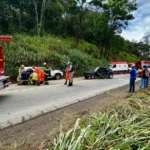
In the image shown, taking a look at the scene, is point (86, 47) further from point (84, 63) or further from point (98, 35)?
point (84, 63)

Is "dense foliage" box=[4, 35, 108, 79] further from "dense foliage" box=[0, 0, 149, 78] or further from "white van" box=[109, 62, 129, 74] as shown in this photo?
"white van" box=[109, 62, 129, 74]

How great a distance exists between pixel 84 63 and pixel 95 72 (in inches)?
209

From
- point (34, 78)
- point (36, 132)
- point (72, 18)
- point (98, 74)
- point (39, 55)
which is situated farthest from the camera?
point (72, 18)

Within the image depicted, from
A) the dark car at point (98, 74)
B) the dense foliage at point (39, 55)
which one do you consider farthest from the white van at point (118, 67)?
the dark car at point (98, 74)

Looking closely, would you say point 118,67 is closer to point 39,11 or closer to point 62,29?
point 62,29

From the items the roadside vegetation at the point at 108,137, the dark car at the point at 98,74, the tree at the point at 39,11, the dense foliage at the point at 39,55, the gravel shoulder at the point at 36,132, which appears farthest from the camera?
the tree at the point at 39,11

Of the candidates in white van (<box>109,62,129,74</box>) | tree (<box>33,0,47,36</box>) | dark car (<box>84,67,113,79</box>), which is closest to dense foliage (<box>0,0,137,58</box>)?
tree (<box>33,0,47,36</box>)

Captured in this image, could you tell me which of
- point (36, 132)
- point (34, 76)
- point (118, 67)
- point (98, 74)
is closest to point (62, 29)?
point (118, 67)

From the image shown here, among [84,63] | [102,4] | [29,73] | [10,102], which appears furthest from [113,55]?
[10,102]

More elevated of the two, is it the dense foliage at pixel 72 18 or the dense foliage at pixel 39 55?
the dense foliage at pixel 72 18

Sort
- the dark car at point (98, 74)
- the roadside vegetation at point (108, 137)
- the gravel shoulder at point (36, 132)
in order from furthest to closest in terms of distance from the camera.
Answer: the dark car at point (98, 74)
the gravel shoulder at point (36, 132)
the roadside vegetation at point (108, 137)

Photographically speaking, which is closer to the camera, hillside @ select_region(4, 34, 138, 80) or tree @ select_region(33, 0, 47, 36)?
hillside @ select_region(4, 34, 138, 80)

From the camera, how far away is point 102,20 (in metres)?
46.7

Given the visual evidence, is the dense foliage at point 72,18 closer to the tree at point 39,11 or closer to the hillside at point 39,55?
the tree at point 39,11
